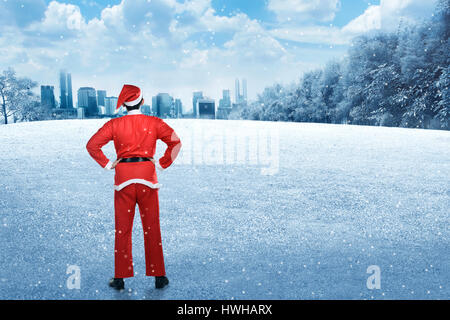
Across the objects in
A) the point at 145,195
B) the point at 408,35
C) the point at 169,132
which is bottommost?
the point at 145,195

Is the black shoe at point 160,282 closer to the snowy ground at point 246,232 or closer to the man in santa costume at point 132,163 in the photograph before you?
the snowy ground at point 246,232

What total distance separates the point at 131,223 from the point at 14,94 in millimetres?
36668

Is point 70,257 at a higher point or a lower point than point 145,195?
lower

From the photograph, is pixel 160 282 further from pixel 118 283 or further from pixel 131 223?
pixel 131 223

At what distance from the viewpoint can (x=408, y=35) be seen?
98.5 feet

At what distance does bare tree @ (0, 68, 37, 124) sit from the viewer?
1355 inches

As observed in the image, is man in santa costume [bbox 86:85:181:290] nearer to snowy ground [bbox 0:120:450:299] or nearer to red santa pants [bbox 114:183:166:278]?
red santa pants [bbox 114:183:166:278]

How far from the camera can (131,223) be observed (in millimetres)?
3137

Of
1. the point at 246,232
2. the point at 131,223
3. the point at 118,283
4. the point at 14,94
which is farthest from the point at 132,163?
the point at 14,94

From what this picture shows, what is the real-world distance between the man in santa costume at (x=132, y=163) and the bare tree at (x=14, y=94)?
115 feet

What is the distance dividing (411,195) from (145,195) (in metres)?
5.39

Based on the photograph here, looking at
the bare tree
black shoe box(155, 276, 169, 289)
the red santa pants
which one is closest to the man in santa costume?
the red santa pants

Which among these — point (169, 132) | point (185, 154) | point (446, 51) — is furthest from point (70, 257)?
point (446, 51)

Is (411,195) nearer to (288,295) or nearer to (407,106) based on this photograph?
(288,295)
